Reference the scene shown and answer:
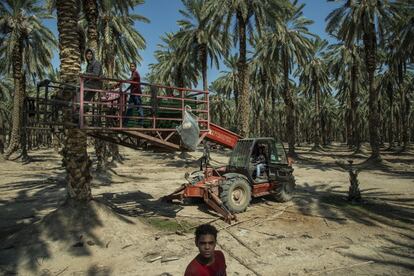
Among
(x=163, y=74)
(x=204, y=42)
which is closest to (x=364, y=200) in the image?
(x=204, y=42)

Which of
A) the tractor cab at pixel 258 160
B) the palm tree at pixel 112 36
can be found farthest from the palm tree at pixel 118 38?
the tractor cab at pixel 258 160

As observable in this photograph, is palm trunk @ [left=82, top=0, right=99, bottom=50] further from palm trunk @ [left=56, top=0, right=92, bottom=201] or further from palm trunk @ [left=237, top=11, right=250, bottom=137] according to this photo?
palm trunk @ [left=237, top=11, right=250, bottom=137]

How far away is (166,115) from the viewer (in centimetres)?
785

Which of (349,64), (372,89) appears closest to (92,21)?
(372,89)

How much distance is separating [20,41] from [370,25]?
2638 cm

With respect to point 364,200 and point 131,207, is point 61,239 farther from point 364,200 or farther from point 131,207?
point 364,200

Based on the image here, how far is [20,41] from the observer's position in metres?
25.9

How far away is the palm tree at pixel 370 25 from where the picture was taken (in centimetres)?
2439

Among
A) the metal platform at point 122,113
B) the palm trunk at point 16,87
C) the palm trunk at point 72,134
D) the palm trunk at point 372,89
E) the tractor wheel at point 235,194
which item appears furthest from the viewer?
the palm trunk at point 16,87

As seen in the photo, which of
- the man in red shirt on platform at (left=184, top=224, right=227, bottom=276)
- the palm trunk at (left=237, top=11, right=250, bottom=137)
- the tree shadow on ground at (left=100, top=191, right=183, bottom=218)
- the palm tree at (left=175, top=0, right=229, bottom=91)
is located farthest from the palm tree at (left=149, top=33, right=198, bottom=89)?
the man in red shirt on platform at (left=184, top=224, right=227, bottom=276)

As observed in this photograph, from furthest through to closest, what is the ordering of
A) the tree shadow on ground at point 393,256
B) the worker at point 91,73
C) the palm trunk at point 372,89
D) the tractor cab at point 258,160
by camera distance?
the palm trunk at point 372,89 → the tractor cab at point 258,160 → the worker at point 91,73 → the tree shadow on ground at point 393,256

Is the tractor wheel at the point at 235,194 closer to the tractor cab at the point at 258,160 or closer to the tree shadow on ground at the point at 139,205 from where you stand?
the tractor cab at the point at 258,160

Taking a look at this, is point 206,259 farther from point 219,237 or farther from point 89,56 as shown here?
point 89,56

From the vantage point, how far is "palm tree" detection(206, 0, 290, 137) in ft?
70.3
